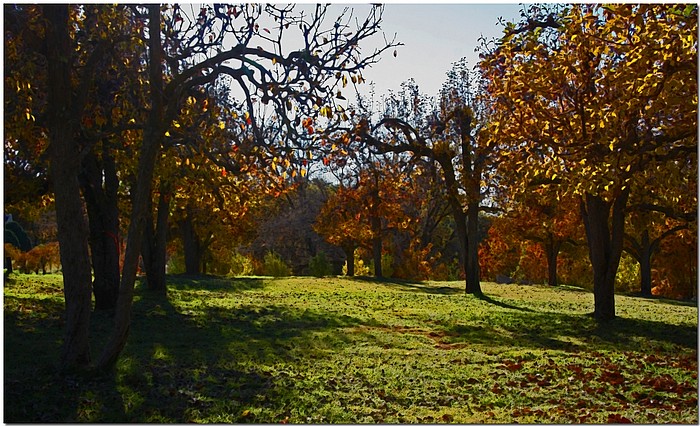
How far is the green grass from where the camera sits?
7.54 meters

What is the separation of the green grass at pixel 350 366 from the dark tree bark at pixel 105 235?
26.1 inches

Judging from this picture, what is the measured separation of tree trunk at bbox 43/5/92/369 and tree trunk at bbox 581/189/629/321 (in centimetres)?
1200

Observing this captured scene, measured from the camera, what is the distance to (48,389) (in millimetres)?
7773

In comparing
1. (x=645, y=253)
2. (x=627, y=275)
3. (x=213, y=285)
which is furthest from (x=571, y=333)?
(x=627, y=275)

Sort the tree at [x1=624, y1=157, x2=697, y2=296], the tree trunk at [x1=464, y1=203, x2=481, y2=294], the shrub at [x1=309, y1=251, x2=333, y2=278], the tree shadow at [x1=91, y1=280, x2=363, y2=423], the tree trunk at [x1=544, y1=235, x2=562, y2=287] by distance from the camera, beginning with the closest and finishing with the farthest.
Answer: the tree shadow at [x1=91, y1=280, x2=363, y2=423], the tree at [x1=624, y1=157, x2=697, y2=296], the tree trunk at [x1=464, y1=203, x2=481, y2=294], the tree trunk at [x1=544, y1=235, x2=562, y2=287], the shrub at [x1=309, y1=251, x2=333, y2=278]

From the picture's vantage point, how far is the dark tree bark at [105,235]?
49.4 ft

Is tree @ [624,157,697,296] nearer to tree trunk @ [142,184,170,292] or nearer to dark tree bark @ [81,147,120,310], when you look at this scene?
dark tree bark @ [81,147,120,310]

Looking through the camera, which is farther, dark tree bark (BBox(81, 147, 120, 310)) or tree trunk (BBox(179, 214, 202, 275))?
tree trunk (BBox(179, 214, 202, 275))

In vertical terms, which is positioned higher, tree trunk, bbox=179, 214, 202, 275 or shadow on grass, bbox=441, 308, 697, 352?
tree trunk, bbox=179, 214, 202, 275

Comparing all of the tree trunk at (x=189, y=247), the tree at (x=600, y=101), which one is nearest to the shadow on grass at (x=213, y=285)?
the tree trunk at (x=189, y=247)

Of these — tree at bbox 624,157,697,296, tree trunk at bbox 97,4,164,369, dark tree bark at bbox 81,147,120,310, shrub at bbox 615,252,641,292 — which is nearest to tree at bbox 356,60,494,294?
tree at bbox 624,157,697,296

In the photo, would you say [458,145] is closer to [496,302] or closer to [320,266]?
[496,302]

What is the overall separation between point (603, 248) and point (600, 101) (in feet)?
16.7

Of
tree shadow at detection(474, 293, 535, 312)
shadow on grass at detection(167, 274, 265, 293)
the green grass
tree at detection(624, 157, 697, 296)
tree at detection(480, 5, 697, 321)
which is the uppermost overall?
tree at detection(480, 5, 697, 321)
